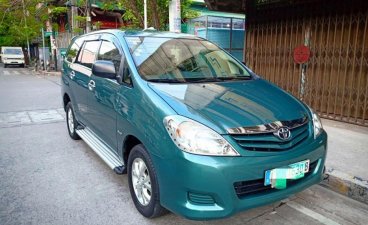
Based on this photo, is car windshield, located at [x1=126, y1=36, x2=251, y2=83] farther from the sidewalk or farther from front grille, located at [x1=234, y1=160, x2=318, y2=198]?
the sidewalk

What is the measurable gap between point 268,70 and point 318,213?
4858 millimetres

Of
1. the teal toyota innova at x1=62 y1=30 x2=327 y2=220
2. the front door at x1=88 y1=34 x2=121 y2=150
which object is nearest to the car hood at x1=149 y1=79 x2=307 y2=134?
the teal toyota innova at x1=62 y1=30 x2=327 y2=220

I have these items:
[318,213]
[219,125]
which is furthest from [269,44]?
[219,125]

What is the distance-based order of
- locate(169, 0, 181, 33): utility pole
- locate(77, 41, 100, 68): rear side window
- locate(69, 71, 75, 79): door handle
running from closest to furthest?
1. locate(77, 41, 100, 68): rear side window
2. locate(69, 71, 75, 79): door handle
3. locate(169, 0, 181, 33): utility pole

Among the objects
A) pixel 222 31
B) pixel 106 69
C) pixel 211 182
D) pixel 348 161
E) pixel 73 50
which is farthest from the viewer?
pixel 222 31

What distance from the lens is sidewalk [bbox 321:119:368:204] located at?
366 centimetres

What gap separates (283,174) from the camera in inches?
104

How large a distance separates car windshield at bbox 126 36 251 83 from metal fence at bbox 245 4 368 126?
9.88 feet

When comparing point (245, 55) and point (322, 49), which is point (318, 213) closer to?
point (322, 49)

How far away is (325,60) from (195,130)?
489 centimetres

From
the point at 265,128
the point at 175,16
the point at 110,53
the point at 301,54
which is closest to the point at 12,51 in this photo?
the point at 175,16

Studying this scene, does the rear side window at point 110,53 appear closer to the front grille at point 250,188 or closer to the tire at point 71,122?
the tire at point 71,122

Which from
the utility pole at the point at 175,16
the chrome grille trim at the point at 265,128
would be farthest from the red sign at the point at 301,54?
the chrome grille trim at the point at 265,128

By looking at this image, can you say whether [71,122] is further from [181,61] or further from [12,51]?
[12,51]
